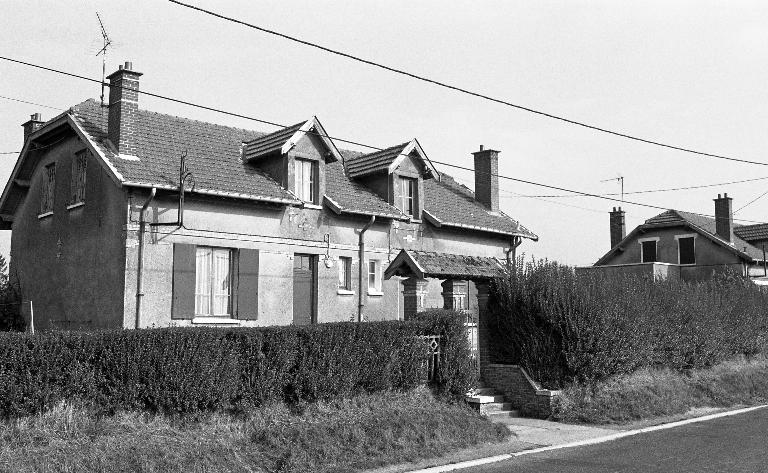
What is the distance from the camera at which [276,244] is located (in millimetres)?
19891

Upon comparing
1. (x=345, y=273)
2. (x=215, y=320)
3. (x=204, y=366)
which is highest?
(x=345, y=273)

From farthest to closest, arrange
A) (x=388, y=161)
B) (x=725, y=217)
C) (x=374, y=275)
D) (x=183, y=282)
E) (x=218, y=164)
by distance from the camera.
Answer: (x=725, y=217)
(x=388, y=161)
(x=374, y=275)
(x=218, y=164)
(x=183, y=282)

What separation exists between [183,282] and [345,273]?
5294 millimetres

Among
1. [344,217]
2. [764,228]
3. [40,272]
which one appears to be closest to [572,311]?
[344,217]

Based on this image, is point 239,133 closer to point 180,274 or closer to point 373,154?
point 373,154

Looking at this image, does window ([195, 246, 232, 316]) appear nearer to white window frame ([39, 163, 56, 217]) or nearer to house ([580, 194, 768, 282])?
white window frame ([39, 163, 56, 217])

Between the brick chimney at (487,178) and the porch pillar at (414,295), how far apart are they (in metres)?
12.5

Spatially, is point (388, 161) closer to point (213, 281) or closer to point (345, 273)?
point (345, 273)

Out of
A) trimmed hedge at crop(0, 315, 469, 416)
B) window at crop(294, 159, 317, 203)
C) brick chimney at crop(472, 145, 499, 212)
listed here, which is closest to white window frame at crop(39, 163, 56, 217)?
window at crop(294, 159, 317, 203)

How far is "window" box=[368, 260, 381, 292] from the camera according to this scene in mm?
22219

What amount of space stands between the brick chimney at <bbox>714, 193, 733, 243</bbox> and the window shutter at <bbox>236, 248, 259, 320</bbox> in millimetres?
28292

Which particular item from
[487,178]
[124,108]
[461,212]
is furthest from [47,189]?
[487,178]

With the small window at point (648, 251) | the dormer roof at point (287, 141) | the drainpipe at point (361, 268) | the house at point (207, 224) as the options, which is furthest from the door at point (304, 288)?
the small window at point (648, 251)

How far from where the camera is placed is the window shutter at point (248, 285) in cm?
1892
